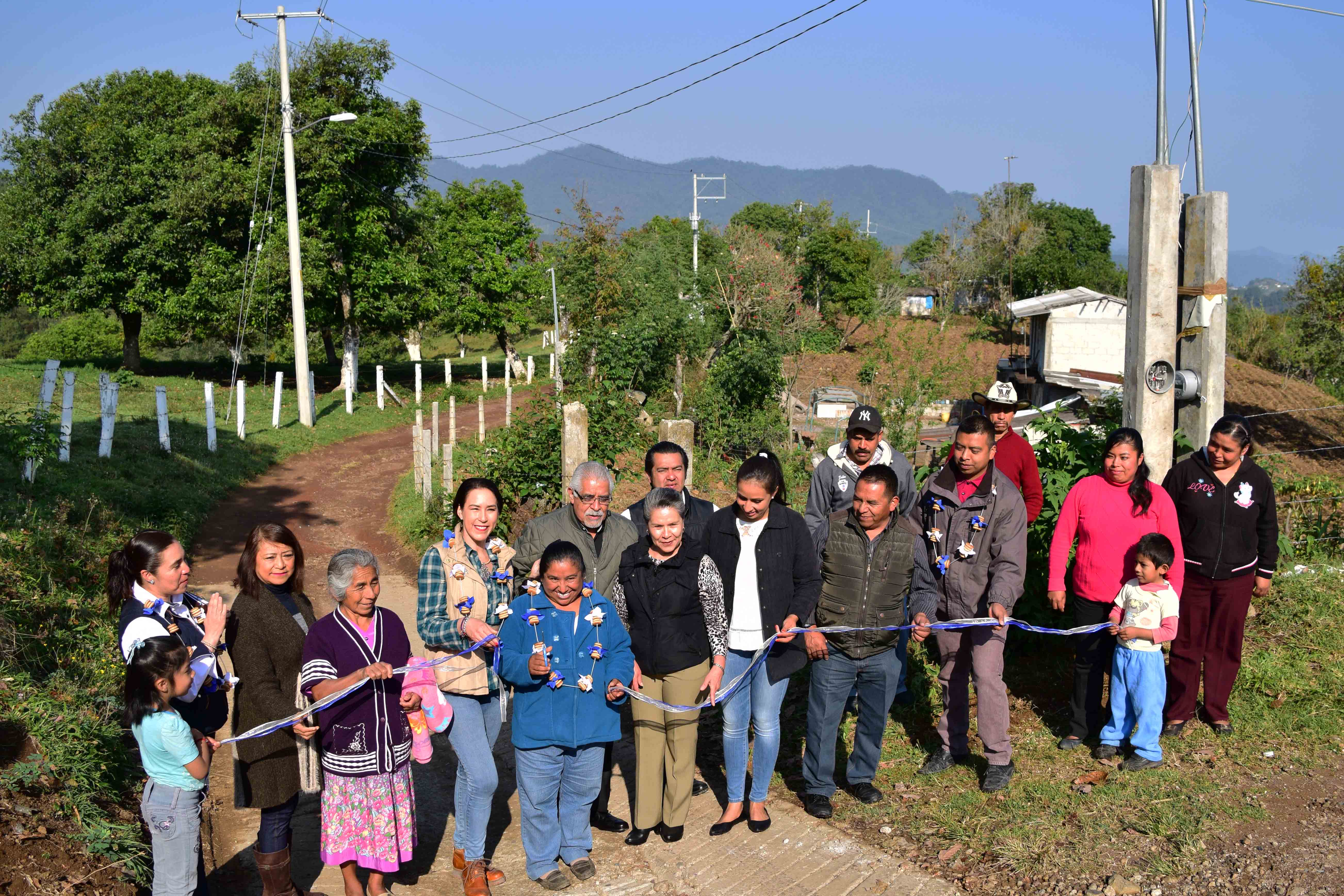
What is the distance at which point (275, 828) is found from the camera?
13.7ft

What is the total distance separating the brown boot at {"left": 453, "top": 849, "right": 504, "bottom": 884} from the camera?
4496 millimetres

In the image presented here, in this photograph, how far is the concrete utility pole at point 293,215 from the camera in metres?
21.9

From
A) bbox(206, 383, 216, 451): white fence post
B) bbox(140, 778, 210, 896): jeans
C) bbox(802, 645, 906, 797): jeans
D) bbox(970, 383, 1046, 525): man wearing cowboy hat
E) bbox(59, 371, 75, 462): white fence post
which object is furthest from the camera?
bbox(206, 383, 216, 451): white fence post

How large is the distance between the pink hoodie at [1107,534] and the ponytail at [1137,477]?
0.06ft

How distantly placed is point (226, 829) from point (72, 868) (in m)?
1.11

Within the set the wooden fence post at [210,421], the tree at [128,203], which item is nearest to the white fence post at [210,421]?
the wooden fence post at [210,421]

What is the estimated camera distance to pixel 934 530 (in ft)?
17.5

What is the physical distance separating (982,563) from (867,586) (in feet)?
2.51

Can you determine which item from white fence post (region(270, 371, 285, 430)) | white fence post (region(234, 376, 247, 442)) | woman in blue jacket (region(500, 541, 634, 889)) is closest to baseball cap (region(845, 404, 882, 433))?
woman in blue jacket (region(500, 541, 634, 889))

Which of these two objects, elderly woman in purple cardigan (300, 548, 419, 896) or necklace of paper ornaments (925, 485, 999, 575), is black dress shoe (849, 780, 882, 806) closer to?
necklace of paper ornaments (925, 485, 999, 575)

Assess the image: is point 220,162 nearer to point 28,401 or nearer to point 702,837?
point 28,401

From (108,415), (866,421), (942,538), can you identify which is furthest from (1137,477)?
(108,415)

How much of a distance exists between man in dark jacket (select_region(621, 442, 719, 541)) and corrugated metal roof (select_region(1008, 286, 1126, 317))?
2477cm

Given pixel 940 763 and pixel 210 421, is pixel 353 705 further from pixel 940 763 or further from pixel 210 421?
pixel 210 421
